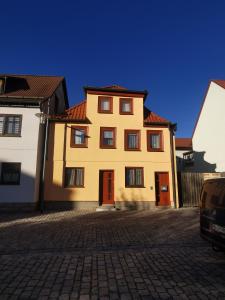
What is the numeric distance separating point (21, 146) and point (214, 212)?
12392 millimetres

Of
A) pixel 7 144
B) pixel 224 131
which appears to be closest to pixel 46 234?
pixel 7 144

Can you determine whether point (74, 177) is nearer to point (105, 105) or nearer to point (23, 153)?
point (23, 153)

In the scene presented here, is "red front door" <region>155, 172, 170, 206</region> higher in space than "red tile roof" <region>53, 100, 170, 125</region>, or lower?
lower

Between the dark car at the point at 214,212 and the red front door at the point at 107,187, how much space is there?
987 centimetres

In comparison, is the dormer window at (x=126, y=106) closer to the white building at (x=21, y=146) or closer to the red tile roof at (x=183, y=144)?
the white building at (x=21, y=146)

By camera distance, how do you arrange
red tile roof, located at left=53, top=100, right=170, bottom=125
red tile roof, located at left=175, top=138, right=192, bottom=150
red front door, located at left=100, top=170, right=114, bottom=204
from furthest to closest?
red tile roof, located at left=175, top=138, right=192, bottom=150 → red tile roof, located at left=53, top=100, right=170, bottom=125 → red front door, located at left=100, top=170, right=114, bottom=204

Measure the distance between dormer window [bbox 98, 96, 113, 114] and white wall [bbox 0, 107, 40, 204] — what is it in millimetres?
4623

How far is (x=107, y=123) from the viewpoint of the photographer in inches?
650

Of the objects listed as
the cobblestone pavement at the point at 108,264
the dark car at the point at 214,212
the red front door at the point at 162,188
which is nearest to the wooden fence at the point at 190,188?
the red front door at the point at 162,188

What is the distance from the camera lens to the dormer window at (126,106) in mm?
16903

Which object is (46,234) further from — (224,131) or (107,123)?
(224,131)

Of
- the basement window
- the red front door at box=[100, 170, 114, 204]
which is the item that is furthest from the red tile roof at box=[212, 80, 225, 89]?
the basement window

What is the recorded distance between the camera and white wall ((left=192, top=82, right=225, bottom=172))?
20795mm

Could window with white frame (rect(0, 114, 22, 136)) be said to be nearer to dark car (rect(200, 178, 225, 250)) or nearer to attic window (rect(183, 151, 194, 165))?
dark car (rect(200, 178, 225, 250))
